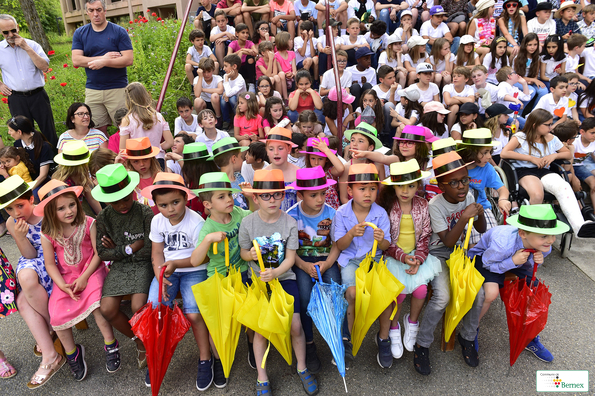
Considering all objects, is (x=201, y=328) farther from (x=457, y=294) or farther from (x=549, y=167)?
(x=549, y=167)

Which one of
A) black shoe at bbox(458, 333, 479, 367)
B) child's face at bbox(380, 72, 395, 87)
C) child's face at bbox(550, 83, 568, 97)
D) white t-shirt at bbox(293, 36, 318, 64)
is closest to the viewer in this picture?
black shoe at bbox(458, 333, 479, 367)

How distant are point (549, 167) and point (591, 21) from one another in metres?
5.77

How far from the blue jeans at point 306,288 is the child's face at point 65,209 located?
6.20 ft

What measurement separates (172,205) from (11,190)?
132 centimetres

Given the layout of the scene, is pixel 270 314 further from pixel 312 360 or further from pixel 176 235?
pixel 176 235

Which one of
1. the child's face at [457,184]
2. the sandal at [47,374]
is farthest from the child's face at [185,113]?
the child's face at [457,184]

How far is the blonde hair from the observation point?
452 cm

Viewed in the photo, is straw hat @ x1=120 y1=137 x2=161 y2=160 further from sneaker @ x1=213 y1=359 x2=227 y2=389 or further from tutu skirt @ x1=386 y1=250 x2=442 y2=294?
tutu skirt @ x1=386 y1=250 x2=442 y2=294

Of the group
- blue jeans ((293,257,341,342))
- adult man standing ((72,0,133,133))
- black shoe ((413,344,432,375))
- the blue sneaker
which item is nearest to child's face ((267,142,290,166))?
blue jeans ((293,257,341,342))

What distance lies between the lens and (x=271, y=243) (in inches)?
116

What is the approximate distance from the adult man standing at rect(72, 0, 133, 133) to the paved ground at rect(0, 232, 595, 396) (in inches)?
130

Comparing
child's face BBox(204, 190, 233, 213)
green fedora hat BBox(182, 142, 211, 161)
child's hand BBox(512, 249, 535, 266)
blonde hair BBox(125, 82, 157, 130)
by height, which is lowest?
child's hand BBox(512, 249, 535, 266)

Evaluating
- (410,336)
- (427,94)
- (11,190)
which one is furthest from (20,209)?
(427,94)

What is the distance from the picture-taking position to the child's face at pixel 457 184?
3.09 metres
